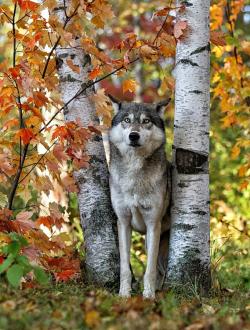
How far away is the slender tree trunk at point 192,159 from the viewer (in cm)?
500

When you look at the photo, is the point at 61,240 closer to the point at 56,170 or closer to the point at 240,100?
the point at 56,170

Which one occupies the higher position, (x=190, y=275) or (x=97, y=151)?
(x=97, y=151)

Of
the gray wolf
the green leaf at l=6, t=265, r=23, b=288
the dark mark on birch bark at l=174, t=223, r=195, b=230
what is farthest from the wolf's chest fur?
the green leaf at l=6, t=265, r=23, b=288

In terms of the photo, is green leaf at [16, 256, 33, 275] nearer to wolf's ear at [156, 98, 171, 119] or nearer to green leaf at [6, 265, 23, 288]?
green leaf at [6, 265, 23, 288]

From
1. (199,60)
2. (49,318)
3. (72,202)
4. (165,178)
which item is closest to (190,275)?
(165,178)

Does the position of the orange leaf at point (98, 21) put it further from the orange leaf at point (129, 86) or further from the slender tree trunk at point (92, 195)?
the orange leaf at point (129, 86)

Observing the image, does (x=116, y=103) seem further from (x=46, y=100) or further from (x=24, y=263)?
(x=24, y=263)

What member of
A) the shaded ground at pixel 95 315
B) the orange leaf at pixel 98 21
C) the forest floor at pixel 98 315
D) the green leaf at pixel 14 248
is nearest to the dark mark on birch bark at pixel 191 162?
the orange leaf at pixel 98 21

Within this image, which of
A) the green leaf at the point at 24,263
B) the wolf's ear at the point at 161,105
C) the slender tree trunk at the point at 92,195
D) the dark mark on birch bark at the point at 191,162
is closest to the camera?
the green leaf at the point at 24,263

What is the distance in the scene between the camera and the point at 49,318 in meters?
2.97

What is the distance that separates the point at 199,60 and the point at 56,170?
5.33 ft

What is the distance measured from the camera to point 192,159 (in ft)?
16.6

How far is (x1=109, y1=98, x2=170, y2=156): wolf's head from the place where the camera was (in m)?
4.98

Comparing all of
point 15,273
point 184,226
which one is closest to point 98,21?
point 184,226
